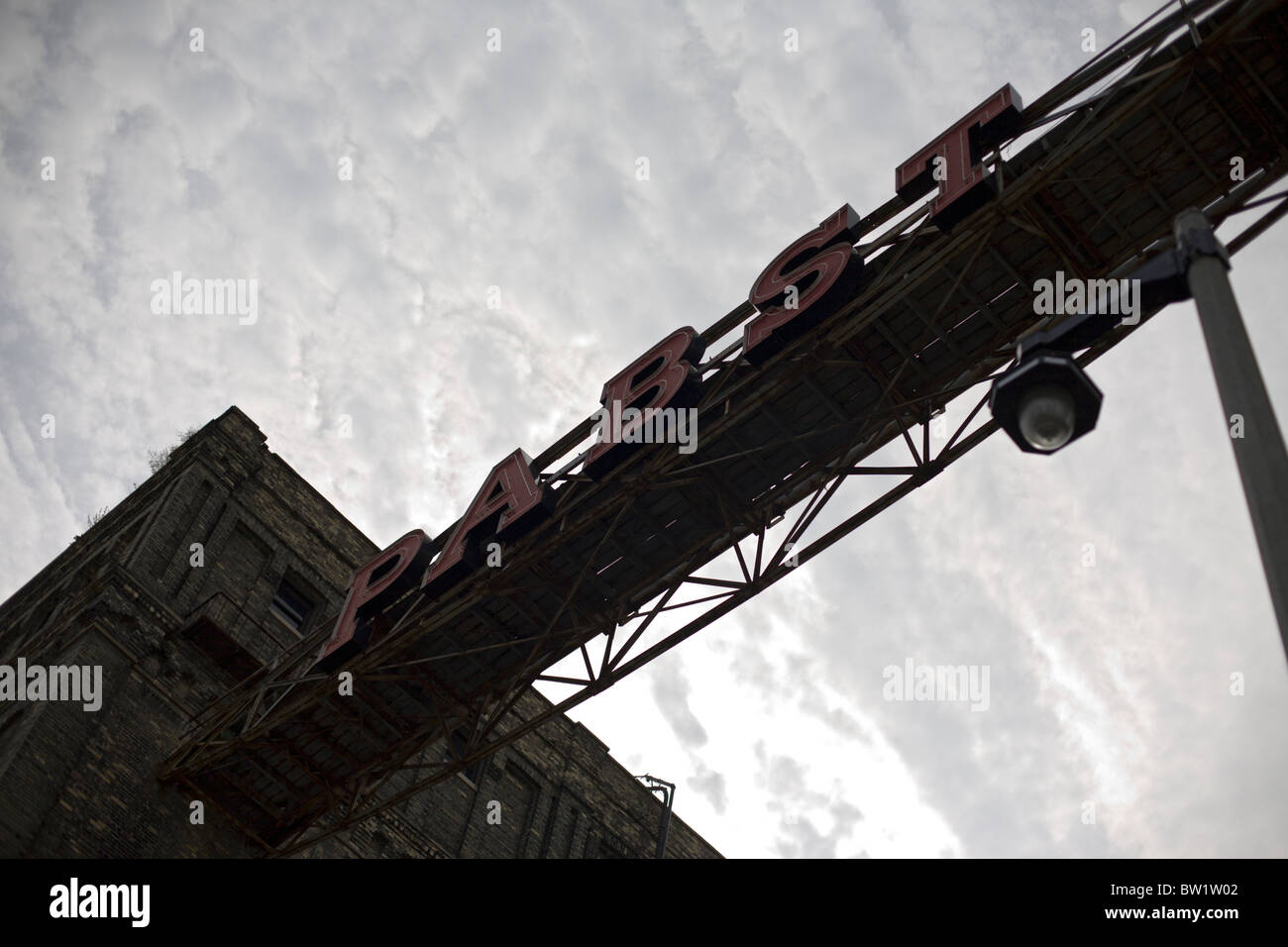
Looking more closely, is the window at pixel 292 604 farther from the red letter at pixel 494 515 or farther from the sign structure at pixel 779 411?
the red letter at pixel 494 515

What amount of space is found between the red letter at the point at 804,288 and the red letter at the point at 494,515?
365cm

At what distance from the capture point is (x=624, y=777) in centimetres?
3070

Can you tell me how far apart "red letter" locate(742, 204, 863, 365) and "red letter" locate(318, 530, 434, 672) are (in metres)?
6.12

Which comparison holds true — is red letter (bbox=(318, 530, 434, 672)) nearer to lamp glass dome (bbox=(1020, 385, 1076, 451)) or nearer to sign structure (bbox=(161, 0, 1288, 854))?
sign structure (bbox=(161, 0, 1288, 854))

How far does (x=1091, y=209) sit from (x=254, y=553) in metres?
16.8

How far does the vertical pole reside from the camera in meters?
5.25

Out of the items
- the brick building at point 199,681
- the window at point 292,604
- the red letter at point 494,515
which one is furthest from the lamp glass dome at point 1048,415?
the window at point 292,604

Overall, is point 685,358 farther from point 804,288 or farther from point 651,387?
point 804,288

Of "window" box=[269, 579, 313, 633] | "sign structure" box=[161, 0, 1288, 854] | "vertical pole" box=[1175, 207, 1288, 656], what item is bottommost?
"vertical pole" box=[1175, 207, 1288, 656]

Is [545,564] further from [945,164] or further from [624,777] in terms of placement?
[624,777]

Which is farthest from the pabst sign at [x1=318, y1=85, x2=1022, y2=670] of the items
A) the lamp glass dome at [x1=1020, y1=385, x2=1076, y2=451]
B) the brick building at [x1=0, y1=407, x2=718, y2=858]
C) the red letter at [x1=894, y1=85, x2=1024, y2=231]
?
the lamp glass dome at [x1=1020, y1=385, x2=1076, y2=451]

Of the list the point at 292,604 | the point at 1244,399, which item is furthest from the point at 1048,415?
the point at 292,604

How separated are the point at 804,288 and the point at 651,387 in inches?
94.4
